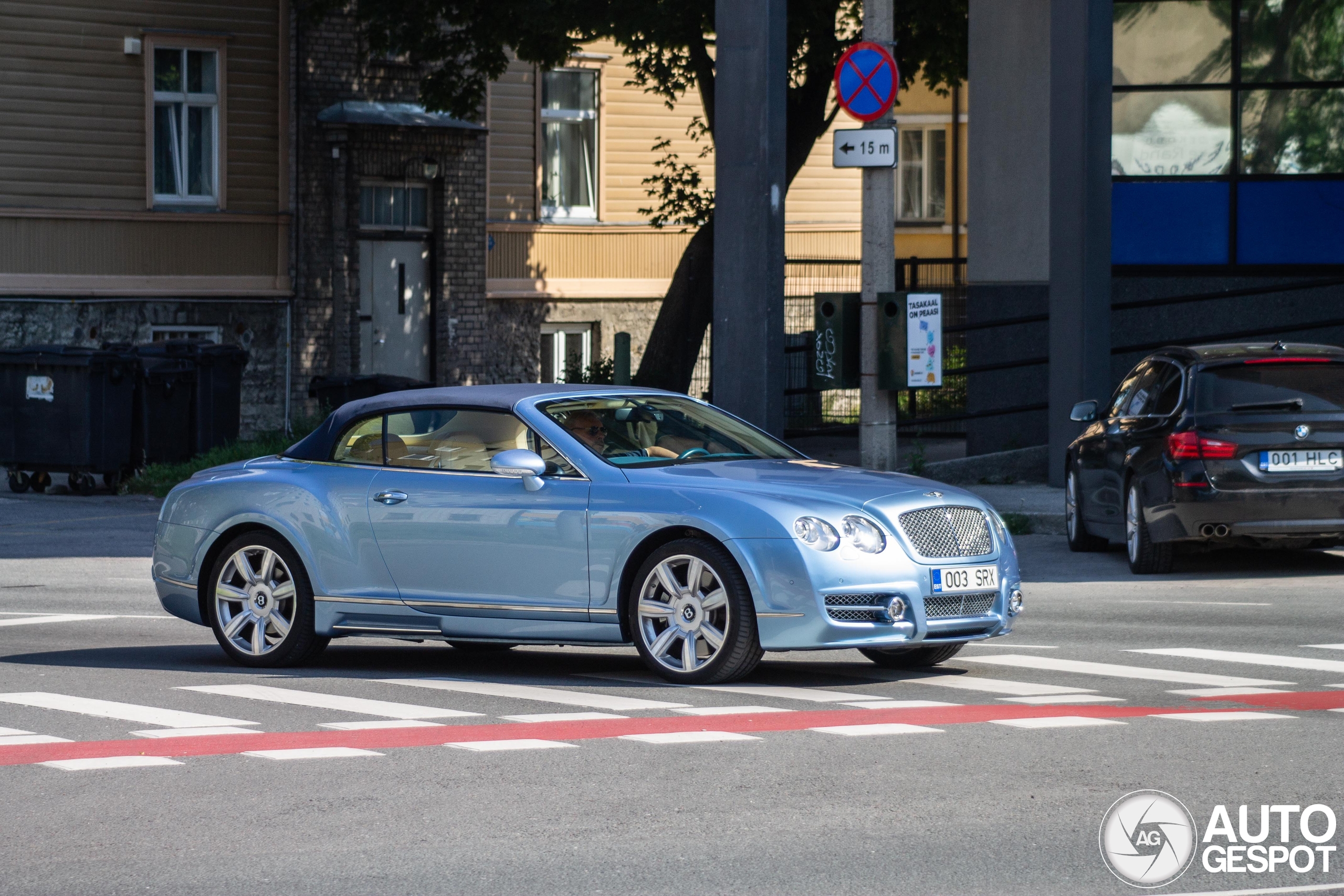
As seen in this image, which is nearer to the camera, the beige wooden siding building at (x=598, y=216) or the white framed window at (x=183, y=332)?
the white framed window at (x=183, y=332)

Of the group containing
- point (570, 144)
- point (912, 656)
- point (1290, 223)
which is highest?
point (570, 144)

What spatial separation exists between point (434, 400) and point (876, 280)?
6.55 m

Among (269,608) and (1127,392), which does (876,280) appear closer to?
(1127,392)

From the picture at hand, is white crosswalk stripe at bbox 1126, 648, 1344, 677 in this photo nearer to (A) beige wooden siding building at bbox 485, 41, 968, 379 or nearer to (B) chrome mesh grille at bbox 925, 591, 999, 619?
(B) chrome mesh grille at bbox 925, 591, 999, 619

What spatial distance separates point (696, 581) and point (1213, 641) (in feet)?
10.5

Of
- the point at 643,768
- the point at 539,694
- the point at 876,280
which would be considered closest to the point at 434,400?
the point at 539,694

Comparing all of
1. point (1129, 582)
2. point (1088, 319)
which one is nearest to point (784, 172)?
point (1088, 319)

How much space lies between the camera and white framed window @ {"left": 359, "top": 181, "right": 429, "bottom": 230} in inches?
1179

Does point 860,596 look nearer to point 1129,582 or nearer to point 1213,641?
point 1213,641

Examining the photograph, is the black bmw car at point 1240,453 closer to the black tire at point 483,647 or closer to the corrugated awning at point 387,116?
the black tire at point 483,647

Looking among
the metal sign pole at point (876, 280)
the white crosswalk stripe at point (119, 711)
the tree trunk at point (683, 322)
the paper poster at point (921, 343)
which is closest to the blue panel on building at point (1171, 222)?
the tree trunk at point (683, 322)

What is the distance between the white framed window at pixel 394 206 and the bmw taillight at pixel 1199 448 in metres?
18.1

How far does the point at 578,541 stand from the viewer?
963 centimetres

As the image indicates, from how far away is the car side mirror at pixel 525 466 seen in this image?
9.75 m
